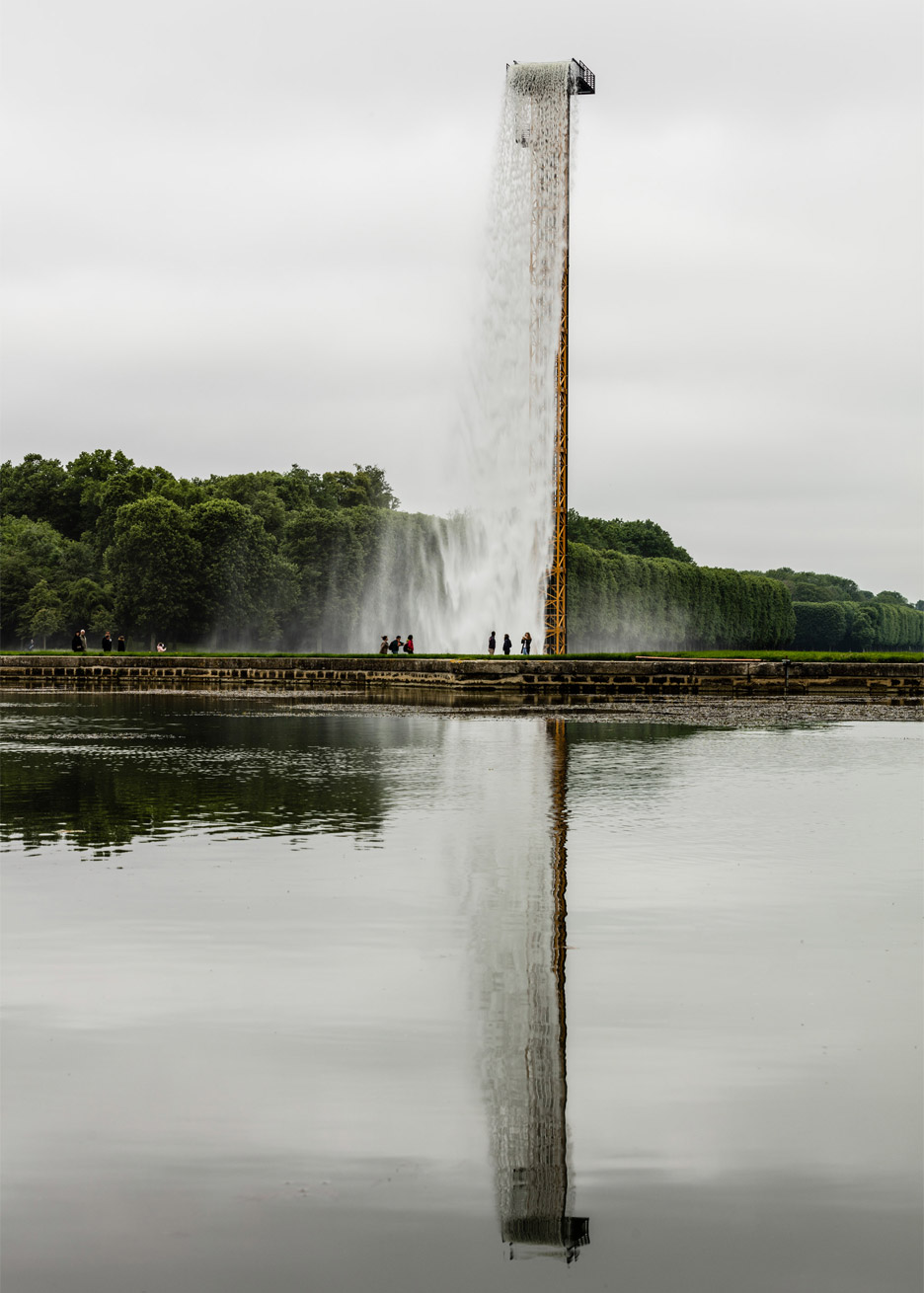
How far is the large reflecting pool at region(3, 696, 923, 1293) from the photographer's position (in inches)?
131

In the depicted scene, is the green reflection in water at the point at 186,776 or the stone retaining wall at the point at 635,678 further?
the stone retaining wall at the point at 635,678

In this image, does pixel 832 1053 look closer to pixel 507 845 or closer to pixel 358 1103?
pixel 358 1103

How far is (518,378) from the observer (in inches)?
1633

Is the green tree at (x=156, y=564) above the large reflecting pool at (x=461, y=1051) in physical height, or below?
above

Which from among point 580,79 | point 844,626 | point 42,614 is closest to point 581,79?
point 580,79

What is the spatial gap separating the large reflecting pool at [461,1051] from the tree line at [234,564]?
47243 mm

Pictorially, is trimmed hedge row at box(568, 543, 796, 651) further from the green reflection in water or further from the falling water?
the green reflection in water

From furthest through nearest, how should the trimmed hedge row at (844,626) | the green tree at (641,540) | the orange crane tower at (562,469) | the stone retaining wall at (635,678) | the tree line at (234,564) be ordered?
1. the trimmed hedge row at (844,626)
2. the green tree at (641,540)
3. the tree line at (234,564)
4. the orange crane tower at (562,469)
5. the stone retaining wall at (635,678)

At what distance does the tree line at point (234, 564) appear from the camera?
6688 centimetres

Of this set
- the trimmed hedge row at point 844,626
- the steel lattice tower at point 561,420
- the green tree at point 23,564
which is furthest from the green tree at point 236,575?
the trimmed hedge row at point 844,626

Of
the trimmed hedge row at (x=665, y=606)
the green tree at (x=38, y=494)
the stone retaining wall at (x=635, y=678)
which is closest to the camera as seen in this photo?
the stone retaining wall at (x=635, y=678)

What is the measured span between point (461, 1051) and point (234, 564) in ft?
209

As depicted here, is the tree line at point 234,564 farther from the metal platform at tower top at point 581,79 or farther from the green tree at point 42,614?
the metal platform at tower top at point 581,79

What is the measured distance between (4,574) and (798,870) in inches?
2738
